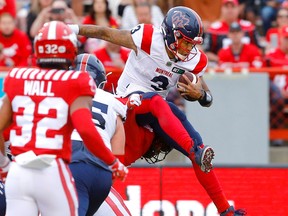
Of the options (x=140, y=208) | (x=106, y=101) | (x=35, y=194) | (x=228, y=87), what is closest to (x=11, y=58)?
(x=228, y=87)

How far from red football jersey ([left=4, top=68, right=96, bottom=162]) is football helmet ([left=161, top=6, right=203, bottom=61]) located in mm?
1707

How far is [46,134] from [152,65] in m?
1.98

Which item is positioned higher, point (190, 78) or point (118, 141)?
point (190, 78)

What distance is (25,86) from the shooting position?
19.9 ft

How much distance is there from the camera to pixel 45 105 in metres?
6.02

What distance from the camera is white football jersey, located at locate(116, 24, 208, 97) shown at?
778cm

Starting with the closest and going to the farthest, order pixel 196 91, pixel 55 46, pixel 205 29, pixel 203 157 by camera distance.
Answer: pixel 55 46 < pixel 203 157 < pixel 196 91 < pixel 205 29

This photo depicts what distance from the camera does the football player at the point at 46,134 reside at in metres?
5.99

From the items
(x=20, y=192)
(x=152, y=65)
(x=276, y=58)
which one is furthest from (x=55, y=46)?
(x=276, y=58)

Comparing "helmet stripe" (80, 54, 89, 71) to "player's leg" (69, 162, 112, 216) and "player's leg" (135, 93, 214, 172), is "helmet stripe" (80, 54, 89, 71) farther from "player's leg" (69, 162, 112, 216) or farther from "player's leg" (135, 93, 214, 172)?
"player's leg" (69, 162, 112, 216)

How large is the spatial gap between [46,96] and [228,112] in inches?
209

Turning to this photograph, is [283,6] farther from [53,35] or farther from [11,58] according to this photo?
[53,35]

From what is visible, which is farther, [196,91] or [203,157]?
[196,91]

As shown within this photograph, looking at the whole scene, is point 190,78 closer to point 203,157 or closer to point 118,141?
point 203,157
